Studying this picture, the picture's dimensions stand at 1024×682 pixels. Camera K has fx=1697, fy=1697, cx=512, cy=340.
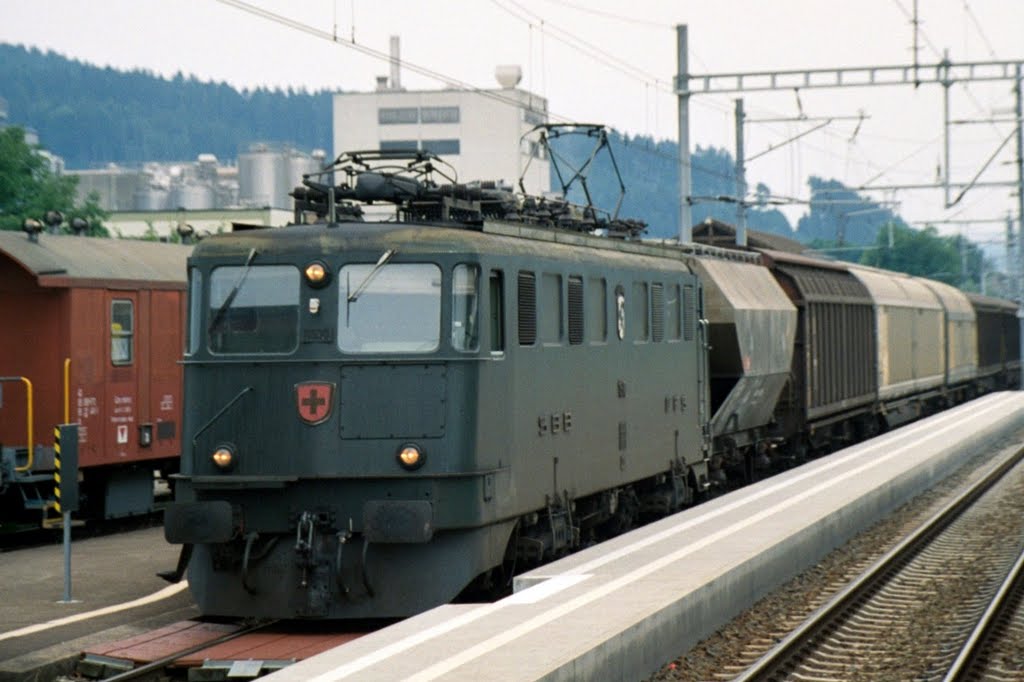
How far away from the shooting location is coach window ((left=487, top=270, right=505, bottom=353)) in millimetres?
13180

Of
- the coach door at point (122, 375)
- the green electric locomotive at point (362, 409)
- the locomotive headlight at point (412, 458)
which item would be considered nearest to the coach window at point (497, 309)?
the green electric locomotive at point (362, 409)

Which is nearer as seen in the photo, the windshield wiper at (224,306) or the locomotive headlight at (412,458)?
the locomotive headlight at (412,458)

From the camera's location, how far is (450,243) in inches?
506

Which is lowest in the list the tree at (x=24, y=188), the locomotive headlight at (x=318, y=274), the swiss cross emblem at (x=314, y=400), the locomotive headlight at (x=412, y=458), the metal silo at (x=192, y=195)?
the locomotive headlight at (x=412, y=458)

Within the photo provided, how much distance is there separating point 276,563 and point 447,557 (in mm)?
1258

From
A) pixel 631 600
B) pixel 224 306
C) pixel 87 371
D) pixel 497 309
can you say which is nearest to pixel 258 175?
pixel 87 371

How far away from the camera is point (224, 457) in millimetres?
12797

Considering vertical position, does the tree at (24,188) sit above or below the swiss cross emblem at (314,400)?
above

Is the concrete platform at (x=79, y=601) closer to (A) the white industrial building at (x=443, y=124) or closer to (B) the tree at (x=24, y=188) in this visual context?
(B) the tree at (x=24, y=188)

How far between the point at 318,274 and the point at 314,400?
0.96 metres

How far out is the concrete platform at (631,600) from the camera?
9.30 meters

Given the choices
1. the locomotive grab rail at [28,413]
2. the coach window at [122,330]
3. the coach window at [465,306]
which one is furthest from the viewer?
the coach window at [122,330]

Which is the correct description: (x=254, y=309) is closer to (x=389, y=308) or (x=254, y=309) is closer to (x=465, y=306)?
(x=389, y=308)

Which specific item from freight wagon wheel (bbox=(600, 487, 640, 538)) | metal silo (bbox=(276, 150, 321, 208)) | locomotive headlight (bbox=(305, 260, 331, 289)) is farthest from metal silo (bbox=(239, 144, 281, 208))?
locomotive headlight (bbox=(305, 260, 331, 289))
